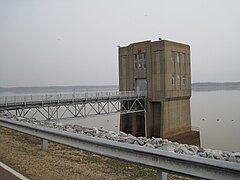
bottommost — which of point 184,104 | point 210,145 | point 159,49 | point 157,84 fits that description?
point 210,145

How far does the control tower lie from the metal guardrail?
26933 millimetres

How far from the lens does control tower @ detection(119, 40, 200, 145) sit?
3209 centimetres

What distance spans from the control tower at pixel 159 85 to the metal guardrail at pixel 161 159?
26.9 m

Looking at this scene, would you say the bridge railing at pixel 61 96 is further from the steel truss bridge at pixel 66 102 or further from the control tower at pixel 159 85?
the control tower at pixel 159 85

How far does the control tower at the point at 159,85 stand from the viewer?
1264 inches

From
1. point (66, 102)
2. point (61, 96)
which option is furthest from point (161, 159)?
point (61, 96)

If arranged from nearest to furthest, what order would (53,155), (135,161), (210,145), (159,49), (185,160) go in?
(185,160) < (135,161) < (53,155) < (210,145) < (159,49)

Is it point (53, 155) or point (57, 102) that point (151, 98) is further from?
point (53, 155)

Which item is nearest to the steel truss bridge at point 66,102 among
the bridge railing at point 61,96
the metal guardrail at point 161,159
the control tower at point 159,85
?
the bridge railing at point 61,96

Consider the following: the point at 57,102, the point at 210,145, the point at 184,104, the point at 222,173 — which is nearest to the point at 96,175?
the point at 222,173

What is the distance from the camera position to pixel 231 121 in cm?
4134

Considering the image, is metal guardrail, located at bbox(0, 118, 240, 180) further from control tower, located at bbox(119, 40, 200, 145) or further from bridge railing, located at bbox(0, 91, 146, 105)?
control tower, located at bbox(119, 40, 200, 145)

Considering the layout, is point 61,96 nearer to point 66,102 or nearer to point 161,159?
point 66,102

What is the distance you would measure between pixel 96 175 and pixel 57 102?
22.7 meters
